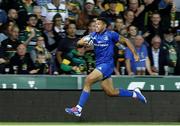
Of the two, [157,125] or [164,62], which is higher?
[164,62]

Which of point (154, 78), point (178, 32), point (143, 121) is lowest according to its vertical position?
point (143, 121)

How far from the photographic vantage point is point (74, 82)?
13.4 metres

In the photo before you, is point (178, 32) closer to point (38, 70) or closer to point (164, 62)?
point (164, 62)

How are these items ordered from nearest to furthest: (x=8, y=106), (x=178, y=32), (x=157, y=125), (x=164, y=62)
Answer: (x=157, y=125) → (x=8, y=106) → (x=164, y=62) → (x=178, y=32)

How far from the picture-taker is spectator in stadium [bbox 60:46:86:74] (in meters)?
13.6

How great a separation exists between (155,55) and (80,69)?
2017 millimetres

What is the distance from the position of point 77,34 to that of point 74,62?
1.23 m

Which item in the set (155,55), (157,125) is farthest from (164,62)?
(157,125)

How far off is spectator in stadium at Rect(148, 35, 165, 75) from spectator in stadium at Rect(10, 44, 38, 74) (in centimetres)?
292

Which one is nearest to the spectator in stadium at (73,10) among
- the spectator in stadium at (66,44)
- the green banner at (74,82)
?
the spectator in stadium at (66,44)

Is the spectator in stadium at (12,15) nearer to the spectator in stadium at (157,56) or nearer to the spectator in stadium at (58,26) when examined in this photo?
the spectator in stadium at (58,26)

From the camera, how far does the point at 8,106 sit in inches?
522

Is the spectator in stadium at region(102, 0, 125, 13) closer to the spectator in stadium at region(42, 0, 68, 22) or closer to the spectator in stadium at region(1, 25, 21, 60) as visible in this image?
the spectator in stadium at region(42, 0, 68, 22)

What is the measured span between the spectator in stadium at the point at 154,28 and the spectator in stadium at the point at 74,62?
2044 mm
